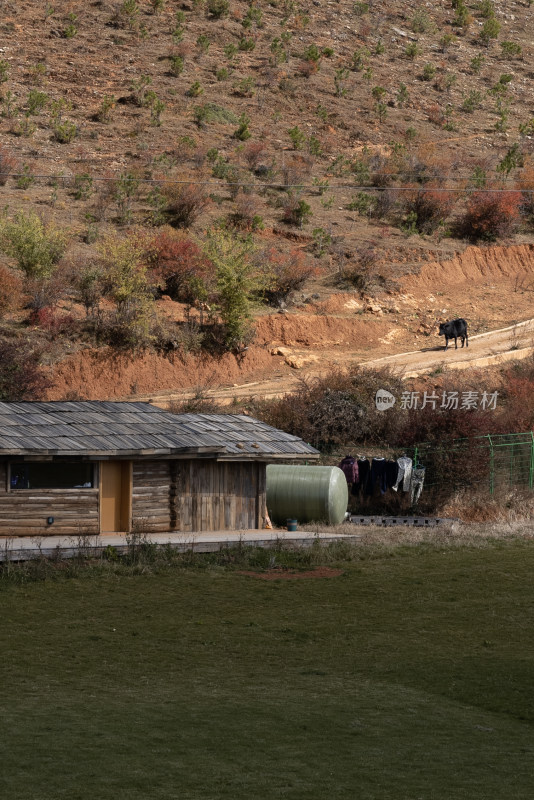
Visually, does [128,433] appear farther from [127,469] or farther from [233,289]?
[233,289]

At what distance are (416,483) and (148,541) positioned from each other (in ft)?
33.4

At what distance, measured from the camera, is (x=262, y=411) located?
40.8 metres

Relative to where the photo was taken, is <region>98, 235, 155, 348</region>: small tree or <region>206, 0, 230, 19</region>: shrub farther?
<region>206, 0, 230, 19</region>: shrub

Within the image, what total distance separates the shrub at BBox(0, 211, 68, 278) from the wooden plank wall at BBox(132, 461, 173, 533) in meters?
24.1

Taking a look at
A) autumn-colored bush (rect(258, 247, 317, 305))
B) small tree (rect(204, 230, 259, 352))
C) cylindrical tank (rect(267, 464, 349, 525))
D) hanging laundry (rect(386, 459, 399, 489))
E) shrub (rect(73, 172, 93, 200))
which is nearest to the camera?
cylindrical tank (rect(267, 464, 349, 525))

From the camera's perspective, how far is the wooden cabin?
2456 centimetres

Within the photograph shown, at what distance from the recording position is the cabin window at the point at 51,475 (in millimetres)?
Result: 24672

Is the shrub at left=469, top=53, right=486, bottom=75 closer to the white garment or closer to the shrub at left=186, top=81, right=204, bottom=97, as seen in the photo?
the shrub at left=186, top=81, right=204, bottom=97

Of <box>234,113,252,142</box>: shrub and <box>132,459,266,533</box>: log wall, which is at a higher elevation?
<box>234,113,252,142</box>: shrub

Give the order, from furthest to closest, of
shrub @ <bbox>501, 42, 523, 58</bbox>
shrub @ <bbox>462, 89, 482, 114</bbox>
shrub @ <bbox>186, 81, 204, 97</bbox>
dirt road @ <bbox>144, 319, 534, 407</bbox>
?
shrub @ <bbox>501, 42, 523, 58</bbox>, shrub @ <bbox>462, 89, 482, 114</bbox>, shrub @ <bbox>186, 81, 204, 97</bbox>, dirt road @ <bbox>144, 319, 534, 407</bbox>

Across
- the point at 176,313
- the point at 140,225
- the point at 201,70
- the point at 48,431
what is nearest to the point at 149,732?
the point at 48,431

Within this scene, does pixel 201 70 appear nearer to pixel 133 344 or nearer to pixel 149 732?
pixel 133 344

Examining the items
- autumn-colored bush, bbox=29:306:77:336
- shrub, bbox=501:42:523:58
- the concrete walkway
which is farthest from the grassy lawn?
shrub, bbox=501:42:523:58

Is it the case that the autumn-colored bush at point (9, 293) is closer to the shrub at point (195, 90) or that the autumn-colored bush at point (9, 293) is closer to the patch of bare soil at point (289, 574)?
the patch of bare soil at point (289, 574)
